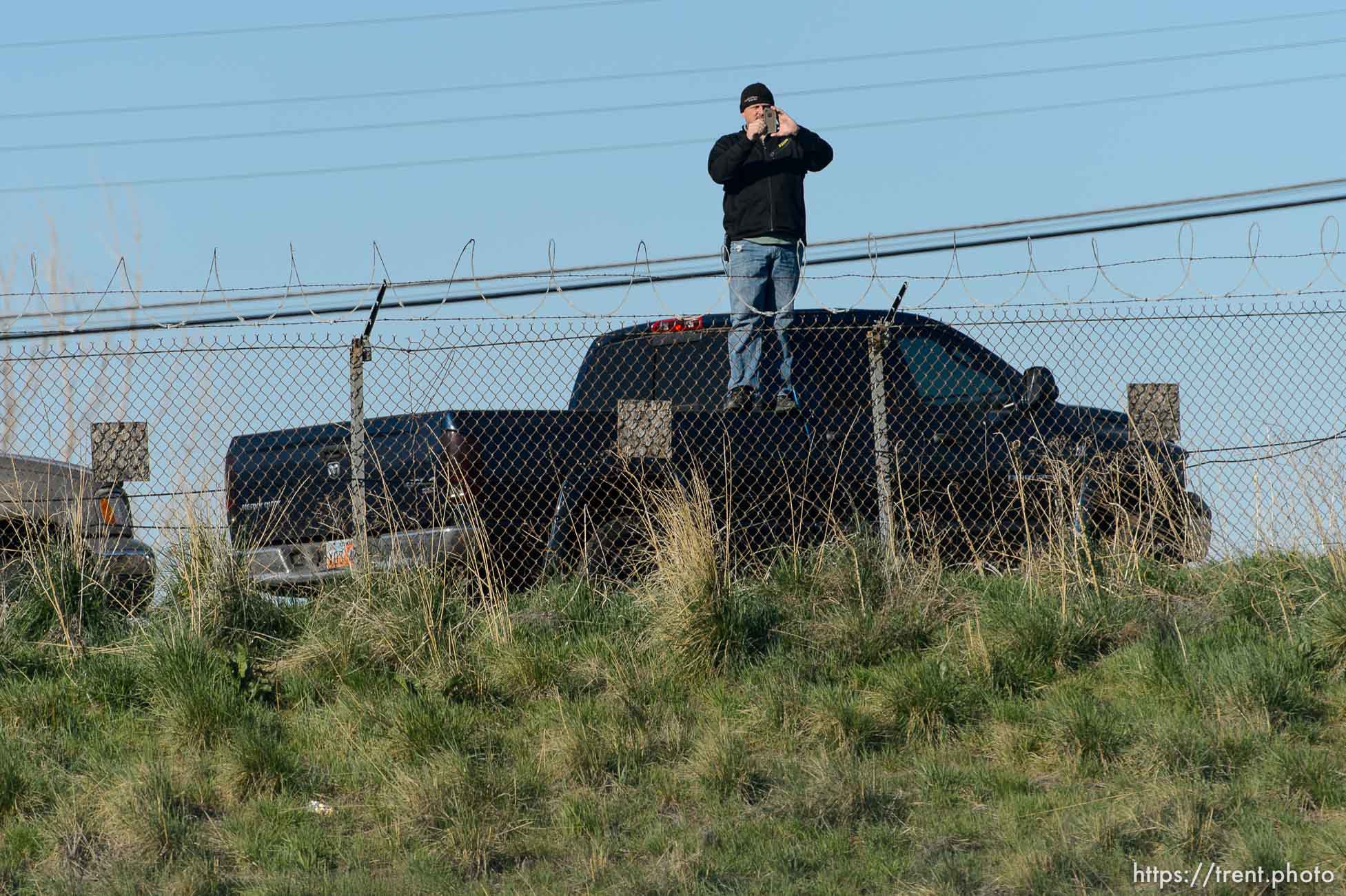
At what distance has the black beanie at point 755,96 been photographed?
8.86m

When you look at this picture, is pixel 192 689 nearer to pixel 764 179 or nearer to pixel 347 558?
pixel 347 558

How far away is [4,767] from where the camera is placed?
19.1 feet

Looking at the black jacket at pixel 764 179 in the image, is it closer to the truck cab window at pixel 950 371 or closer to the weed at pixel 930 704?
the truck cab window at pixel 950 371

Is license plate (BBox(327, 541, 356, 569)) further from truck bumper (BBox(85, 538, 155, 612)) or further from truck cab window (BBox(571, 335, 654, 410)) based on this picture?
truck cab window (BBox(571, 335, 654, 410))

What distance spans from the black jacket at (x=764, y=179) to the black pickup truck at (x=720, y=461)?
627 millimetres

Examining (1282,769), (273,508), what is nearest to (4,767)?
(273,508)

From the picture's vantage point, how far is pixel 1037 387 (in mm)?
7801

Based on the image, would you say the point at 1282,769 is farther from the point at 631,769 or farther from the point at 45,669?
the point at 45,669

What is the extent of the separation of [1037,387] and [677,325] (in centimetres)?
202

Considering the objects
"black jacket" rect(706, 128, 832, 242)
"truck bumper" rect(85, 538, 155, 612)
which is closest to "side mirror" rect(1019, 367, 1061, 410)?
"black jacket" rect(706, 128, 832, 242)

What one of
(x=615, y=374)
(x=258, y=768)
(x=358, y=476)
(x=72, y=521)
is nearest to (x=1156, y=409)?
(x=615, y=374)

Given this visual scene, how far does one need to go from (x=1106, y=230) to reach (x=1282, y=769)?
8.00 meters

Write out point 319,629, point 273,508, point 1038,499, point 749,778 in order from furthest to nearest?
1. point 1038,499
2. point 273,508
3. point 319,629
4. point 749,778

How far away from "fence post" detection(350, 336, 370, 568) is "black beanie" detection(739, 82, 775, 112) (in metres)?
3.13
